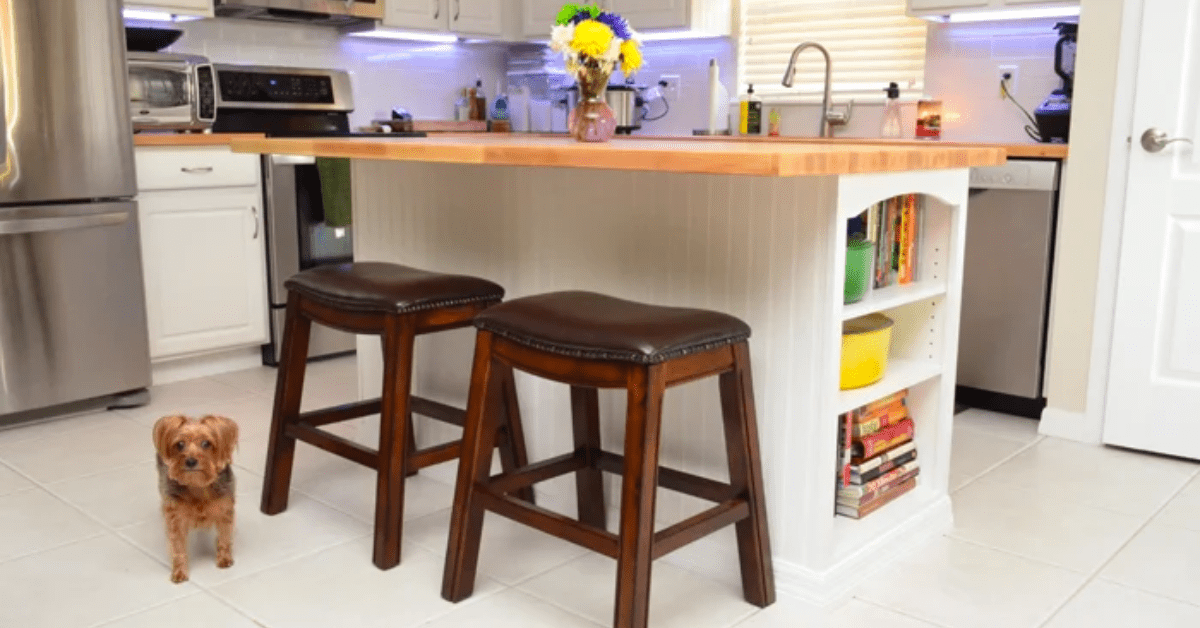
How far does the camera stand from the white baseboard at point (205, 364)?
3.89 m

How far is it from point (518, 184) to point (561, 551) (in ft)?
2.84

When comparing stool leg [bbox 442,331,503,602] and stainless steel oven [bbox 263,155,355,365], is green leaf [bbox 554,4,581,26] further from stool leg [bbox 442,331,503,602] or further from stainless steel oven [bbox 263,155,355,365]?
stainless steel oven [bbox 263,155,355,365]

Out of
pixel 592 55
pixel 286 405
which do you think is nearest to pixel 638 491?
pixel 592 55

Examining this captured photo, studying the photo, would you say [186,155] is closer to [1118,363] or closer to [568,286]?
[568,286]

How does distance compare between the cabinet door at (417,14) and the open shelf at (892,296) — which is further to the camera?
the cabinet door at (417,14)

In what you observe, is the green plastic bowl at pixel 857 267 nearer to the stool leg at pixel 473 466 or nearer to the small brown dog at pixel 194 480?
the stool leg at pixel 473 466

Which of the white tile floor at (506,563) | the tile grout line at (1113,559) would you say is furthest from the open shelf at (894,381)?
the tile grout line at (1113,559)

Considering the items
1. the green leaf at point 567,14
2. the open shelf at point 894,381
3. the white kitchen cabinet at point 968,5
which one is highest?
the white kitchen cabinet at point 968,5

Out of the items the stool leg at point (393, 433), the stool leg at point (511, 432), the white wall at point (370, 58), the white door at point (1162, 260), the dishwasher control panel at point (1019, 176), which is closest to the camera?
the stool leg at point (393, 433)

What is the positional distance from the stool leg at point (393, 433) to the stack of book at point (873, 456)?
3.10ft

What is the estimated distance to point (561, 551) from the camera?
233cm

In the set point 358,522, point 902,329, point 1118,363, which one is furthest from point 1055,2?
point 358,522

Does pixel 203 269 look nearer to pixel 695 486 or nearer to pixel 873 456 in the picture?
pixel 695 486

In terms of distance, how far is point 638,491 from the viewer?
1753mm
